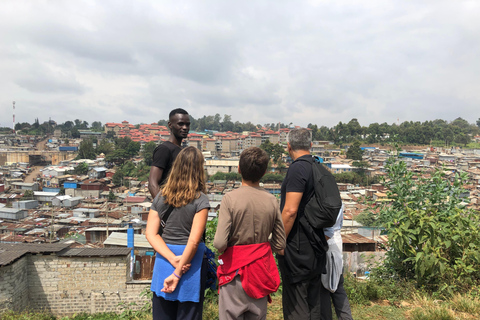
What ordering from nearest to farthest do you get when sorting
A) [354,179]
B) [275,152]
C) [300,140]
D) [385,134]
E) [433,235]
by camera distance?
[300,140]
[433,235]
[354,179]
[275,152]
[385,134]

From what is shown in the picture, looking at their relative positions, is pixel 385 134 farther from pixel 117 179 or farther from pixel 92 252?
pixel 92 252

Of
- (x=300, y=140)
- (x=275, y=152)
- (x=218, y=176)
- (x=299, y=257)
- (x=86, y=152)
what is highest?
(x=300, y=140)

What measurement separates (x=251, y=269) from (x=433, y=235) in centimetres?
185

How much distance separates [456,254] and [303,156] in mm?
1832

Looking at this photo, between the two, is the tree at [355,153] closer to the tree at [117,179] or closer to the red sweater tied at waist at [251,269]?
the tree at [117,179]

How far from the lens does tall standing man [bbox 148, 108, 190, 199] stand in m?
1.73

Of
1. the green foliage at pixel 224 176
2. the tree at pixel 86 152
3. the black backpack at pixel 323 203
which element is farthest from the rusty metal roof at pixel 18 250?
the tree at pixel 86 152

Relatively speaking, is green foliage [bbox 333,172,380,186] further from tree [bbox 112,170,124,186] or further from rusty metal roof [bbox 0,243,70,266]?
rusty metal roof [bbox 0,243,70,266]

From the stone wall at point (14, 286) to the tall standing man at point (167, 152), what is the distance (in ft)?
15.0

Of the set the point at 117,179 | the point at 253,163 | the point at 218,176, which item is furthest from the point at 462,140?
the point at 253,163

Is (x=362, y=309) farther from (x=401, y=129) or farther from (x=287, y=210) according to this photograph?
(x=401, y=129)

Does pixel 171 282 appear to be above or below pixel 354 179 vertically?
above

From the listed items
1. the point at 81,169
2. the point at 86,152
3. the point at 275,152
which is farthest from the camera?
the point at 86,152

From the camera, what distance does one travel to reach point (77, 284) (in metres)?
5.53
